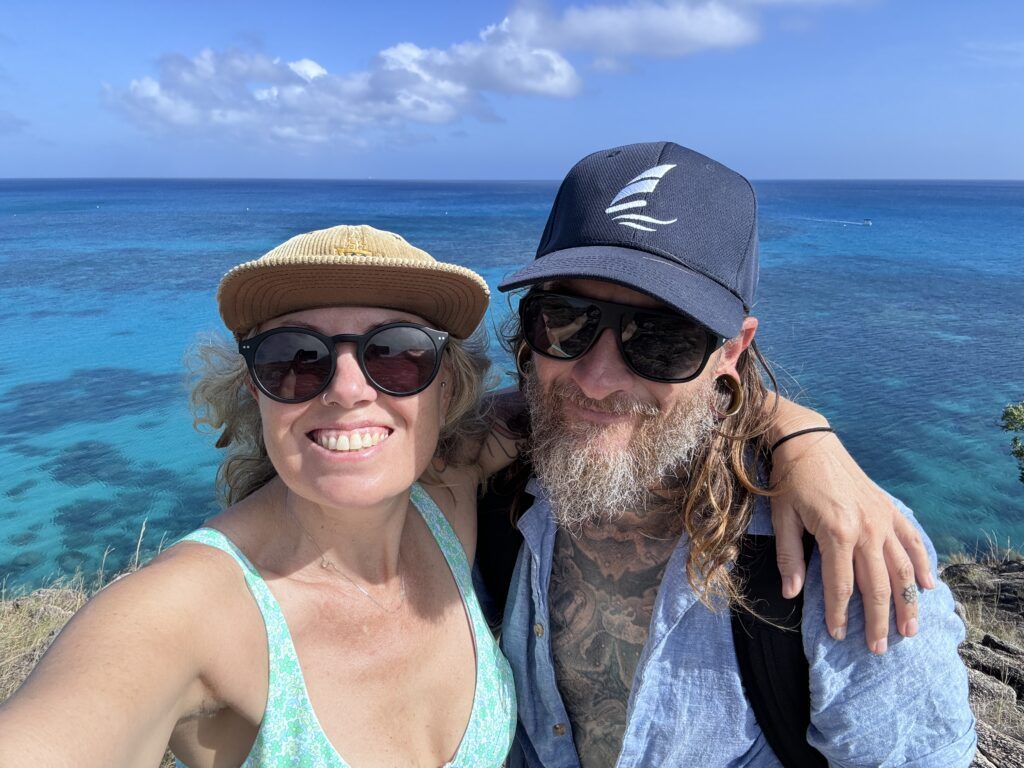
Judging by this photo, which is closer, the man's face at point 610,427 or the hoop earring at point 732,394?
the man's face at point 610,427

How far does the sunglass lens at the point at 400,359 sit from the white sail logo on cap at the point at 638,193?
71 cm

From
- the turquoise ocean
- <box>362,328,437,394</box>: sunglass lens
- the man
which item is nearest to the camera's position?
the man

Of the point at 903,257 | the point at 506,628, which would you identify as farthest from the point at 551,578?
the point at 903,257

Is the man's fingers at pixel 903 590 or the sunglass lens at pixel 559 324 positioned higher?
the sunglass lens at pixel 559 324

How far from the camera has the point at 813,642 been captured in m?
1.81

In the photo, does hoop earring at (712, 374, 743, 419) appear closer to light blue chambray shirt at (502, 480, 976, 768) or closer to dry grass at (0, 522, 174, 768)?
Result: light blue chambray shirt at (502, 480, 976, 768)

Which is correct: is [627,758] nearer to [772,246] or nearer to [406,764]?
[406,764]

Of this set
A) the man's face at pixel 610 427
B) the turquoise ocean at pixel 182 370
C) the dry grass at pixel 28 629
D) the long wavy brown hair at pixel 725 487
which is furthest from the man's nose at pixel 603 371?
the dry grass at pixel 28 629

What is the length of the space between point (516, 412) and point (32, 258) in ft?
154

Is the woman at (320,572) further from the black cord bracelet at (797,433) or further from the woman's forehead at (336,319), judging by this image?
the black cord bracelet at (797,433)

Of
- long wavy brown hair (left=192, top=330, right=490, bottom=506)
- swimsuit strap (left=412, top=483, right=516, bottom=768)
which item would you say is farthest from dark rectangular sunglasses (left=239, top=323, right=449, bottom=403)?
swimsuit strap (left=412, top=483, right=516, bottom=768)

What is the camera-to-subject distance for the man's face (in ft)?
6.99

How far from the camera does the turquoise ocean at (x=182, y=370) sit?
13086 mm

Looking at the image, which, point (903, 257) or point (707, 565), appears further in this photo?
point (903, 257)
